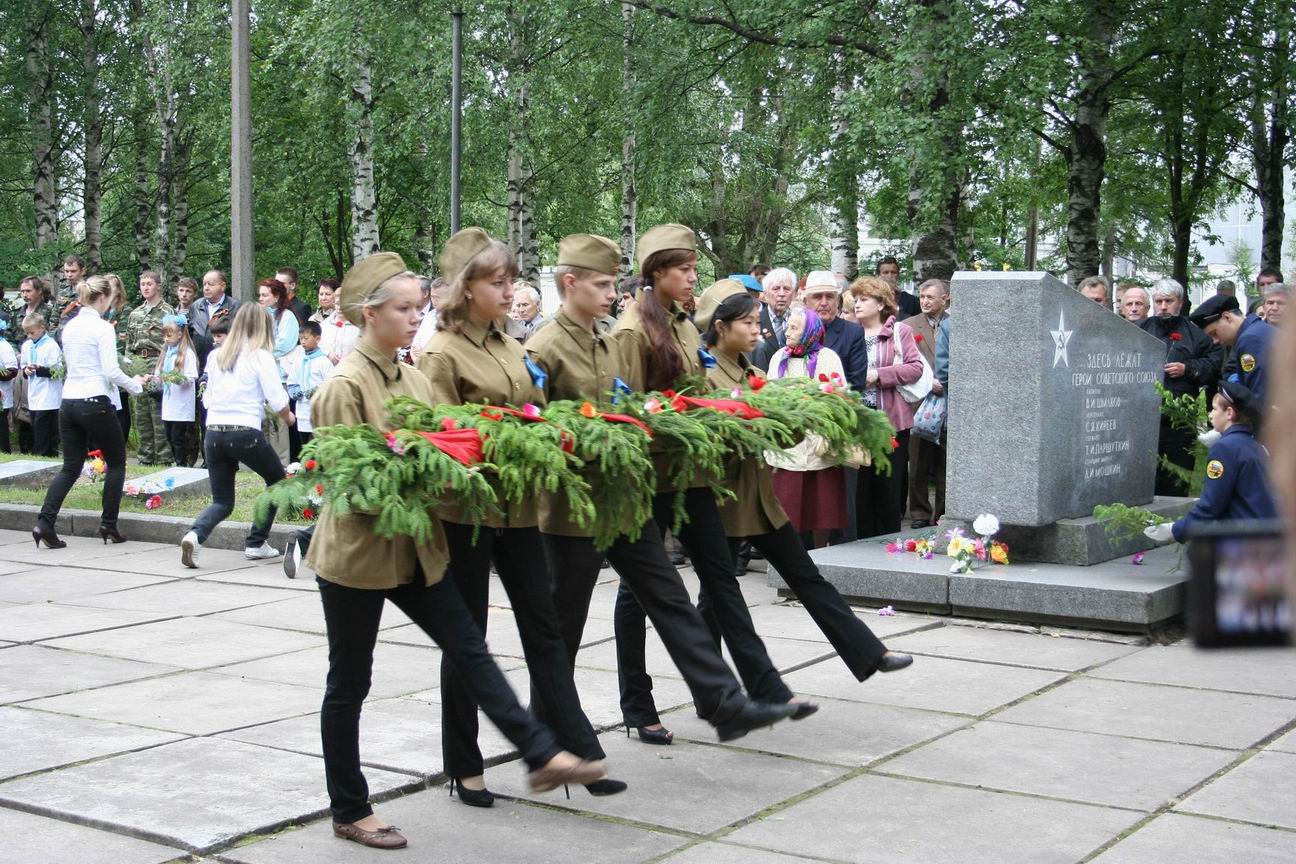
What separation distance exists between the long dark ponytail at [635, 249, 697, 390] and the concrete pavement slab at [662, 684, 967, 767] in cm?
146

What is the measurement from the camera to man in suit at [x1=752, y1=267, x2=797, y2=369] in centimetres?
1029

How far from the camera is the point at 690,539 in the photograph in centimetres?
588

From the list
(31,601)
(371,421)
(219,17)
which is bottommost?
(31,601)

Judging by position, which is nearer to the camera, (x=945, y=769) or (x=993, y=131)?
(x=945, y=769)

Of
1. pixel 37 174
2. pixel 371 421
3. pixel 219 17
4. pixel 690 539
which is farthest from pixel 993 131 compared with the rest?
pixel 37 174

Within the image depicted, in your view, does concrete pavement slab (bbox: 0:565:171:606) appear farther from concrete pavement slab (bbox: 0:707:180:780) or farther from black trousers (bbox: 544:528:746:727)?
black trousers (bbox: 544:528:746:727)

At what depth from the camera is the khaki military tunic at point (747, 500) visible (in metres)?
6.12

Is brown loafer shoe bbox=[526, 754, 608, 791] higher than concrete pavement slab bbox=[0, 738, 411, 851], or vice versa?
brown loafer shoe bbox=[526, 754, 608, 791]

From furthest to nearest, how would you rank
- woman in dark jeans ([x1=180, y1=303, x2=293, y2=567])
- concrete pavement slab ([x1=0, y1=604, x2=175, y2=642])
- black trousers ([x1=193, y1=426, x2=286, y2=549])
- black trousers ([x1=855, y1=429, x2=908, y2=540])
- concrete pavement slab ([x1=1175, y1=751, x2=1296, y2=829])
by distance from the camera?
black trousers ([x1=855, y1=429, x2=908, y2=540]), black trousers ([x1=193, y1=426, x2=286, y2=549]), woman in dark jeans ([x1=180, y1=303, x2=293, y2=567]), concrete pavement slab ([x1=0, y1=604, x2=175, y2=642]), concrete pavement slab ([x1=1175, y1=751, x2=1296, y2=829])

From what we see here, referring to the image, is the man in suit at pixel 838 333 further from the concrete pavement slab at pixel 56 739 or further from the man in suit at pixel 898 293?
the concrete pavement slab at pixel 56 739

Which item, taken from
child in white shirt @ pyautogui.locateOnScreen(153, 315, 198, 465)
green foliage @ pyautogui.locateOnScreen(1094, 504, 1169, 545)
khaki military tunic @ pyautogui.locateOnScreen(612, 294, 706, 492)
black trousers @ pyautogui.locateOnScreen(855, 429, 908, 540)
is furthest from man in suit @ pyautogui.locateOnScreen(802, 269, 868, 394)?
child in white shirt @ pyautogui.locateOnScreen(153, 315, 198, 465)

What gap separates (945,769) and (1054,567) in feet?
11.9

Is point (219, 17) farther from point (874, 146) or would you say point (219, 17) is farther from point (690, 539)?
point (690, 539)

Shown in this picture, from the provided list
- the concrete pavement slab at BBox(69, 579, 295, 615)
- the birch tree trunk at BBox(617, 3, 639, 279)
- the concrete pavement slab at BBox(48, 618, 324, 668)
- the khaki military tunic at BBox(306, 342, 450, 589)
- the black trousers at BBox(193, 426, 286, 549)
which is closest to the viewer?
the khaki military tunic at BBox(306, 342, 450, 589)
